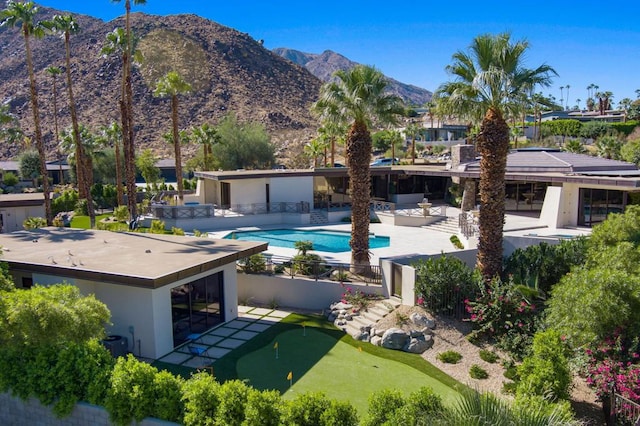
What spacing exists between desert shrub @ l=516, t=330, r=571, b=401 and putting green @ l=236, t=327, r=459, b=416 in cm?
188

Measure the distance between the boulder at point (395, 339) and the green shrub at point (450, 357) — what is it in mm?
1282

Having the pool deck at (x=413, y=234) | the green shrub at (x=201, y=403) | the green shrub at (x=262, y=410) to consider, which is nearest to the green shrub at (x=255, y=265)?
the pool deck at (x=413, y=234)

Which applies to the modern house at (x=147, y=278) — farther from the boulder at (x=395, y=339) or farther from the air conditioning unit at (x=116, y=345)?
the boulder at (x=395, y=339)

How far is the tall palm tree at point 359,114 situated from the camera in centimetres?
2059

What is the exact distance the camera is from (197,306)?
16750 mm

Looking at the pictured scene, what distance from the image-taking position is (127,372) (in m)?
9.80

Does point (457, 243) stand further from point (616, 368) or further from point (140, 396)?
point (140, 396)

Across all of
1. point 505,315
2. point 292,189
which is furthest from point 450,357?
point 292,189

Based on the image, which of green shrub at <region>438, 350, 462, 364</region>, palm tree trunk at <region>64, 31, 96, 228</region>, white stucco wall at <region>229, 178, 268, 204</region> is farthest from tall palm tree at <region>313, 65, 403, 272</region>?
palm tree trunk at <region>64, 31, 96, 228</region>

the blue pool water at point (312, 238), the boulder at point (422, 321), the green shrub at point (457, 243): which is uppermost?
the green shrub at point (457, 243)

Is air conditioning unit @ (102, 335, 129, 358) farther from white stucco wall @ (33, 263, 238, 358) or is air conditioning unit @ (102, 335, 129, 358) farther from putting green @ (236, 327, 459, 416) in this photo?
putting green @ (236, 327, 459, 416)

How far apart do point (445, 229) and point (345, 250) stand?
26.3 feet

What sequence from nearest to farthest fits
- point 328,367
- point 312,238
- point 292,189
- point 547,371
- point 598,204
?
point 547,371 < point 328,367 < point 598,204 < point 312,238 < point 292,189

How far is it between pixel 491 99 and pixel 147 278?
12.5 metres
